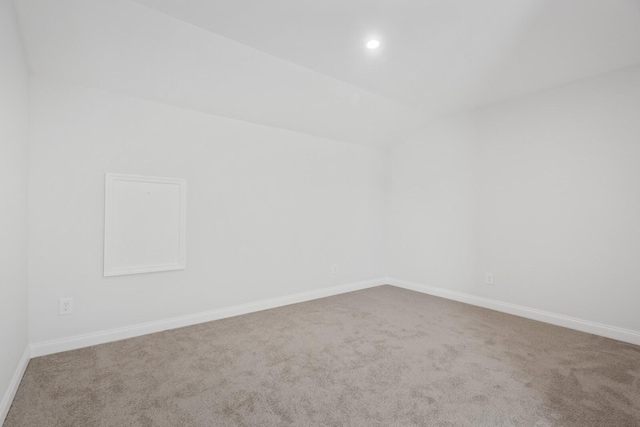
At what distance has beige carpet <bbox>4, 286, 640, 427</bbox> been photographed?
1.69m

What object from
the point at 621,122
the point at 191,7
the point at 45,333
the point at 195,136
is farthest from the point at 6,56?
the point at 621,122

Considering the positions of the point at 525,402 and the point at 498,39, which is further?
the point at 498,39

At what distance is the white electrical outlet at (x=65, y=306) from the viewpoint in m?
2.48

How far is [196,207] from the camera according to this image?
10.4 ft

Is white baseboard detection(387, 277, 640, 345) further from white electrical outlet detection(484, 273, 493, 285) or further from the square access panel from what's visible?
the square access panel

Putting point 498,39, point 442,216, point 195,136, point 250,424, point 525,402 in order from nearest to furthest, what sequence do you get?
point 250,424 → point 525,402 → point 498,39 → point 195,136 → point 442,216

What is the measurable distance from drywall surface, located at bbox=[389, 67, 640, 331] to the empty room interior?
0.8 inches

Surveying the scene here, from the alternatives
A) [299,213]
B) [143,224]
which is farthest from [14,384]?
[299,213]

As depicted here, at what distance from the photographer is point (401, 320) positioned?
3.26 m

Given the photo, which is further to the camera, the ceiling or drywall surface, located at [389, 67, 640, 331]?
drywall surface, located at [389, 67, 640, 331]

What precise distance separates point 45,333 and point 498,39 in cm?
417

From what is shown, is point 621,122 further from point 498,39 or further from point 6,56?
point 6,56

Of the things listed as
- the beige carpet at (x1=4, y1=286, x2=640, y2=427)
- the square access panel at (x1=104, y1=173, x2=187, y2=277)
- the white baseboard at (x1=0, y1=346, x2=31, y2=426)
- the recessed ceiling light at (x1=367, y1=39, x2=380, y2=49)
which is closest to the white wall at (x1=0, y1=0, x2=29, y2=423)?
the white baseboard at (x1=0, y1=346, x2=31, y2=426)

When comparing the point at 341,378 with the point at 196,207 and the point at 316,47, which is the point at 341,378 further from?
the point at 316,47
